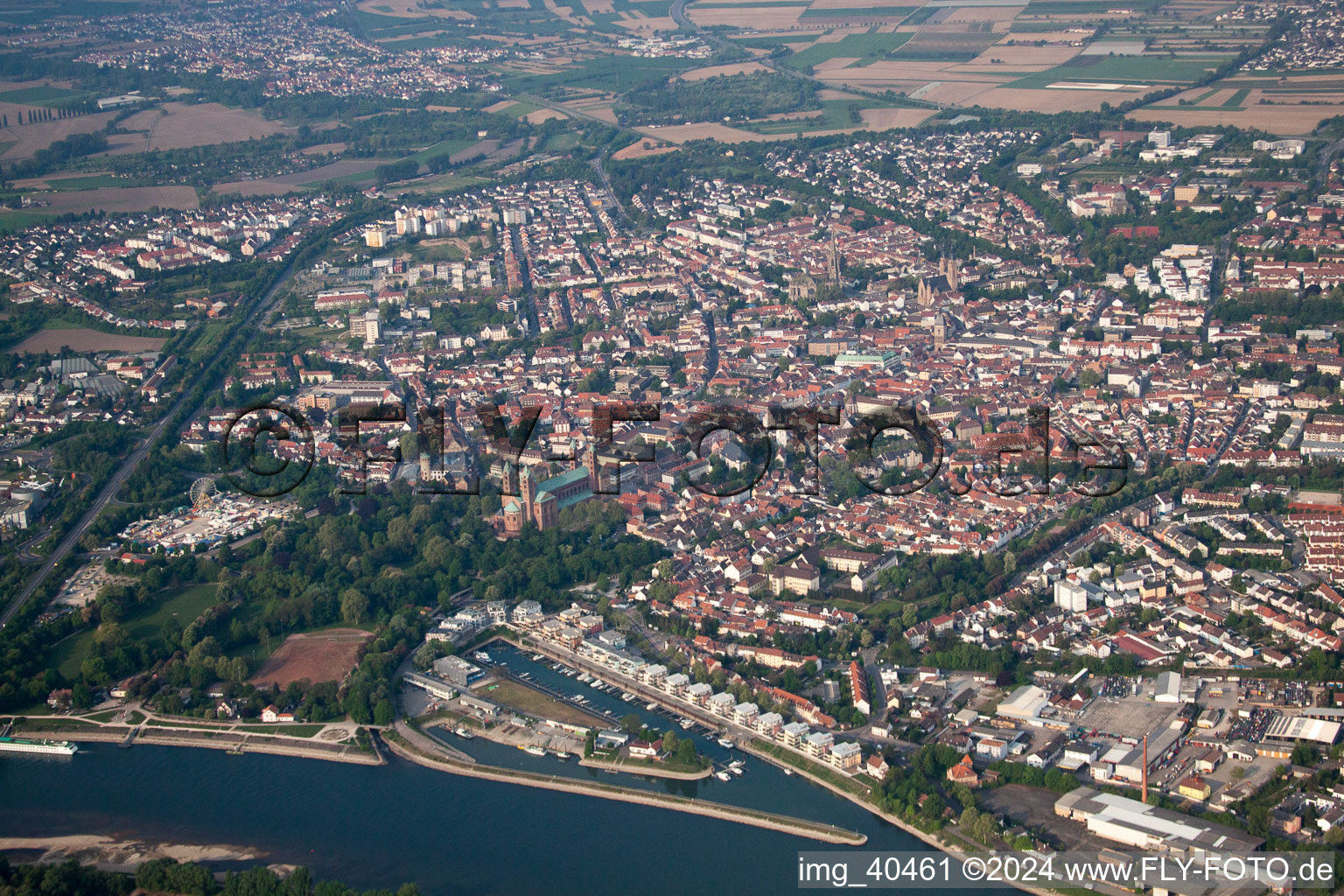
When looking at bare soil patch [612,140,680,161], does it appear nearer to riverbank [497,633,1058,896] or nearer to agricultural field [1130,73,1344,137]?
agricultural field [1130,73,1344,137]

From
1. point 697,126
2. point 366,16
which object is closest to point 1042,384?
point 697,126

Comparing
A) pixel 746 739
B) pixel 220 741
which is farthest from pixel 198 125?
pixel 746 739

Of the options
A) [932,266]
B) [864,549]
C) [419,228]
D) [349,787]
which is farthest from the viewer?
[419,228]

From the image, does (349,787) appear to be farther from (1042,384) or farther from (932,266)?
(932,266)

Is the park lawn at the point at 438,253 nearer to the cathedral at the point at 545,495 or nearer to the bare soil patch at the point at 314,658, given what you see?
the cathedral at the point at 545,495

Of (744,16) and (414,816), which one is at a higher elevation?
(744,16)

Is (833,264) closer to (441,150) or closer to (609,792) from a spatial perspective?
(441,150)
